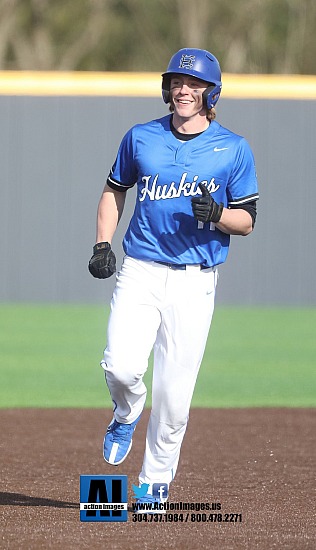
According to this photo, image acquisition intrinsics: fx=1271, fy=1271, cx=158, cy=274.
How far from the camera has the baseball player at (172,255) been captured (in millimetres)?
5664

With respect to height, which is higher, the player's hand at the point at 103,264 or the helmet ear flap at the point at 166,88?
the helmet ear flap at the point at 166,88

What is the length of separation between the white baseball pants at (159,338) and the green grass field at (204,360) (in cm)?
398

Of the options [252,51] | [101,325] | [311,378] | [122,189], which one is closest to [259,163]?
[101,325]

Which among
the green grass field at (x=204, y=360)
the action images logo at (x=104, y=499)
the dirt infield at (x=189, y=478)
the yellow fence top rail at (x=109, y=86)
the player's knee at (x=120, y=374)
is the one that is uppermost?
the yellow fence top rail at (x=109, y=86)

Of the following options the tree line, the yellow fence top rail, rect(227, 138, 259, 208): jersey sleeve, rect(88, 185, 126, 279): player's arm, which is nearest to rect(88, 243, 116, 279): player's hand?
rect(88, 185, 126, 279): player's arm

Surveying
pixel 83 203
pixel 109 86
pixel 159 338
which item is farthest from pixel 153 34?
pixel 159 338

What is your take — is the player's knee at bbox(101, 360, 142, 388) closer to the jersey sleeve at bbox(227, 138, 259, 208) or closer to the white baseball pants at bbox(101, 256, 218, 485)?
the white baseball pants at bbox(101, 256, 218, 485)

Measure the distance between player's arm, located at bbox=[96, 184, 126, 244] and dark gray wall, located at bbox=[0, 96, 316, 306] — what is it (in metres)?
11.3

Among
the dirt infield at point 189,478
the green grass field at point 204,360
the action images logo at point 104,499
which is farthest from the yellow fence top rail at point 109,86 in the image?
the action images logo at point 104,499

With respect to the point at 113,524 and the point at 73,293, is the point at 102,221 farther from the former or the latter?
the point at 73,293

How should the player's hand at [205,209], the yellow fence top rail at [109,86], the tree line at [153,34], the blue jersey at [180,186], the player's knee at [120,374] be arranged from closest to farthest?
the player's hand at [205,209] < the player's knee at [120,374] < the blue jersey at [180,186] < the yellow fence top rail at [109,86] < the tree line at [153,34]

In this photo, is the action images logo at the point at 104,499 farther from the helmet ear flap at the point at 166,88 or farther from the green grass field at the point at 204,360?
the green grass field at the point at 204,360

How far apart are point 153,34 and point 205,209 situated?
39.4 m

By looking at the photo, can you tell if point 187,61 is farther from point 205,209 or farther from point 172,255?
point 172,255
